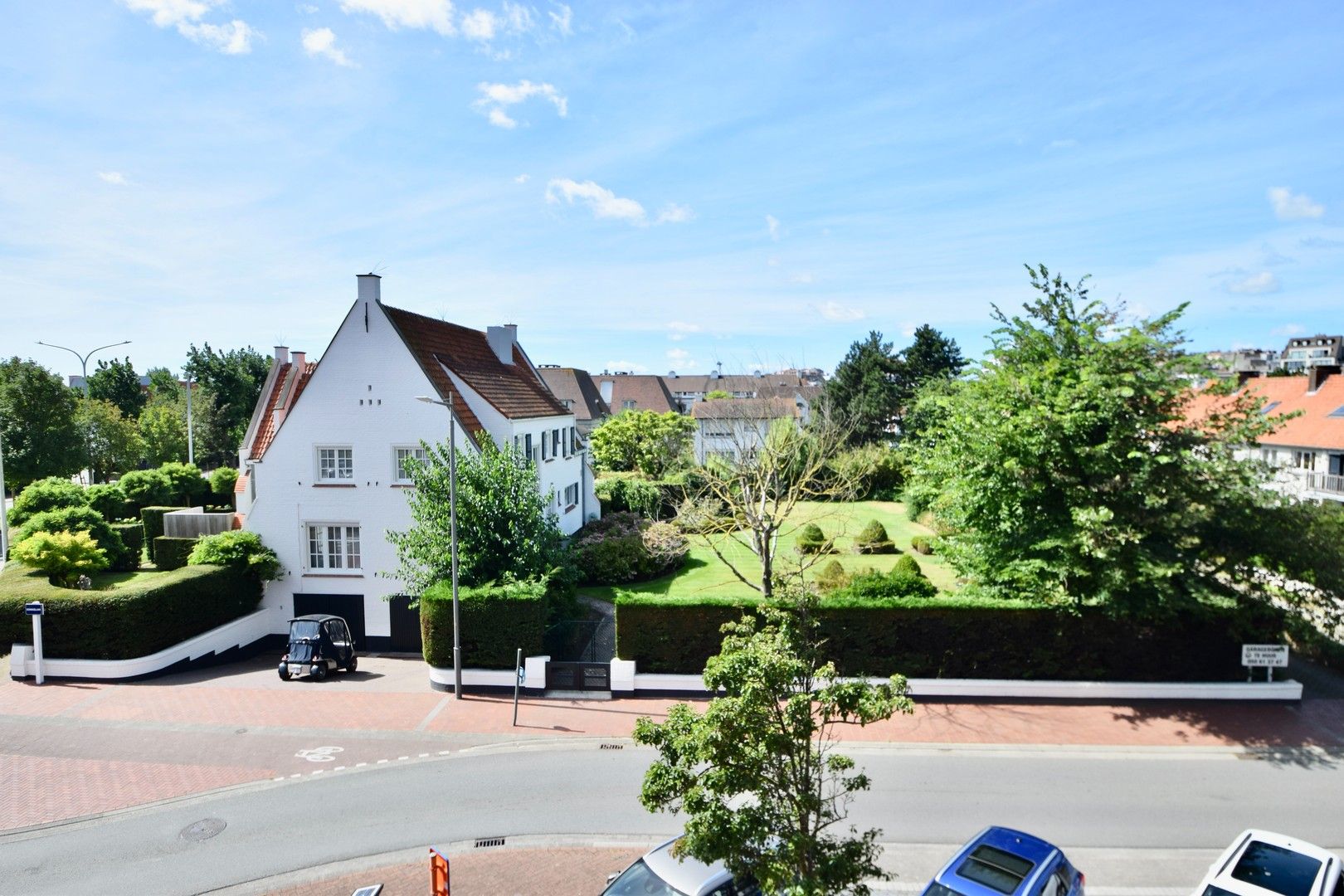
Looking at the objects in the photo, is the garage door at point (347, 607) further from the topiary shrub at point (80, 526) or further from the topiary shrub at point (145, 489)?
the topiary shrub at point (145, 489)

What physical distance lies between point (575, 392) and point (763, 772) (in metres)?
61.6

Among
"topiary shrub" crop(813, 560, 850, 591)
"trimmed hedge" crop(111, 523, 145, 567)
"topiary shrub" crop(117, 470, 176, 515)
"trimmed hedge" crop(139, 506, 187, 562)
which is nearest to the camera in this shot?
"topiary shrub" crop(813, 560, 850, 591)

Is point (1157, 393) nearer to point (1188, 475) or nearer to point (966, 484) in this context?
point (1188, 475)

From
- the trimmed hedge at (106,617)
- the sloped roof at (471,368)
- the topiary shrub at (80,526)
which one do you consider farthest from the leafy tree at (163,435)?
the trimmed hedge at (106,617)

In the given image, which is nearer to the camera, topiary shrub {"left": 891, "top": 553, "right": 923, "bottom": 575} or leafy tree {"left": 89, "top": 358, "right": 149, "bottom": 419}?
topiary shrub {"left": 891, "top": 553, "right": 923, "bottom": 575}

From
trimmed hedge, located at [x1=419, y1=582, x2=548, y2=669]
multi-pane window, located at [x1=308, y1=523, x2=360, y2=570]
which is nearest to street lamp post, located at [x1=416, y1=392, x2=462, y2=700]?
trimmed hedge, located at [x1=419, y1=582, x2=548, y2=669]

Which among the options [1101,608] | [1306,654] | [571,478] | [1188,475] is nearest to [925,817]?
[1101,608]

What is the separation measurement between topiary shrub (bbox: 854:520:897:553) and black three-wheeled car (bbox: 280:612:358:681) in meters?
22.4

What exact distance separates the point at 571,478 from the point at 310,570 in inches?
475

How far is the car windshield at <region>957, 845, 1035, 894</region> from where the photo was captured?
33.2ft

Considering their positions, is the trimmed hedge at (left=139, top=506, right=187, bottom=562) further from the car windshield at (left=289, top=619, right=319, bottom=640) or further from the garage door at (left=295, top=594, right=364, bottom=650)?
the car windshield at (left=289, top=619, right=319, bottom=640)

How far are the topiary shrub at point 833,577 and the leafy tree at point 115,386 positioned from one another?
6787 cm

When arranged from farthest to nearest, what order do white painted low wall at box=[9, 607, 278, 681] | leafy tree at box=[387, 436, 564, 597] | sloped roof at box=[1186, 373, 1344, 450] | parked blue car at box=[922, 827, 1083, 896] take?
1. sloped roof at box=[1186, 373, 1344, 450]
2. leafy tree at box=[387, 436, 564, 597]
3. white painted low wall at box=[9, 607, 278, 681]
4. parked blue car at box=[922, 827, 1083, 896]

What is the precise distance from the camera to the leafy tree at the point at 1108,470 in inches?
685
